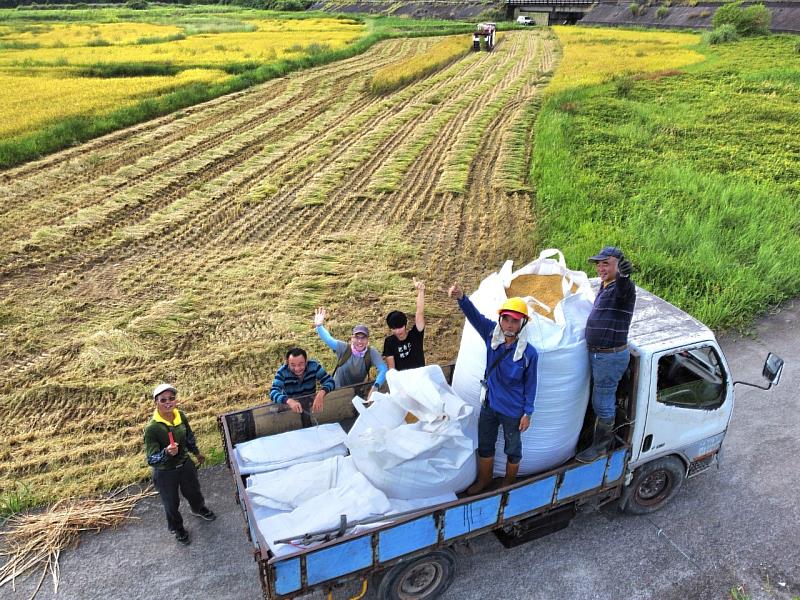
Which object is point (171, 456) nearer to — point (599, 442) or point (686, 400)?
point (599, 442)

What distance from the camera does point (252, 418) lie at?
195 inches

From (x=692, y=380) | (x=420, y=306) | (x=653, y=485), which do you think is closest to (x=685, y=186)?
(x=692, y=380)

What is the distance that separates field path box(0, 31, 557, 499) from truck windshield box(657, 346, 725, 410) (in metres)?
3.41

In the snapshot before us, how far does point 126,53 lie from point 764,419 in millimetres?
27524

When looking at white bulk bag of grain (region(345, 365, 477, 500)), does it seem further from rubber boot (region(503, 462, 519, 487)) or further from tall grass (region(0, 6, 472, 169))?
tall grass (region(0, 6, 472, 169))

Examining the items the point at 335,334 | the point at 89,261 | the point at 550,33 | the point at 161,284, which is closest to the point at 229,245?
the point at 161,284

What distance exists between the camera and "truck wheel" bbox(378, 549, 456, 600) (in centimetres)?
420

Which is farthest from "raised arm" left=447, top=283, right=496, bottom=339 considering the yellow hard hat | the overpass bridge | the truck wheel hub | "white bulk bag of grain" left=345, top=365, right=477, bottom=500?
the overpass bridge

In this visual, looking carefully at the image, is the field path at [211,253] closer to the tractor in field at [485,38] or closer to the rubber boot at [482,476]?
the rubber boot at [482,476]

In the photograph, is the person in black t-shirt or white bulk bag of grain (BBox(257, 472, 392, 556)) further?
the person in black t-shirt

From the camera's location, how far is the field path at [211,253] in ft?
22.2

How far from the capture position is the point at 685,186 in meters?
12.8

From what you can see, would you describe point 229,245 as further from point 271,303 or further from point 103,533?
point 103,533

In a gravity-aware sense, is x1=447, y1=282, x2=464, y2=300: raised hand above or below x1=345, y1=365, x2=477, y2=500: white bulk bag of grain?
above
